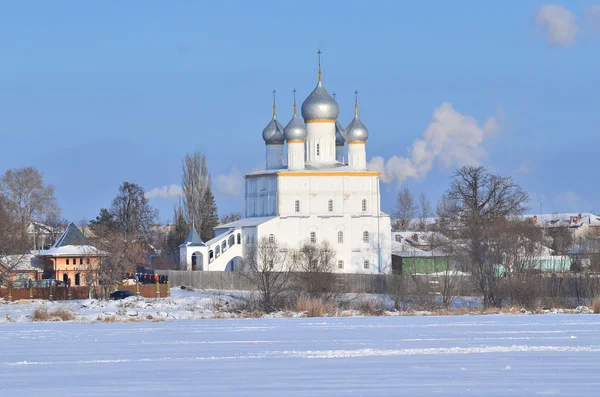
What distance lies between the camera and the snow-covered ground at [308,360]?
14109mm

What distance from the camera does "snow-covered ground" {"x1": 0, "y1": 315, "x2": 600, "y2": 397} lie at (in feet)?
46.3

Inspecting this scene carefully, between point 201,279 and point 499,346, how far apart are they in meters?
34.8

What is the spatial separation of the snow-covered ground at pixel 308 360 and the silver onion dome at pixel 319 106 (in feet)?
121

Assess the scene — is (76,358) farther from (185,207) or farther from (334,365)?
(185,207)

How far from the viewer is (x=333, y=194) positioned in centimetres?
6238

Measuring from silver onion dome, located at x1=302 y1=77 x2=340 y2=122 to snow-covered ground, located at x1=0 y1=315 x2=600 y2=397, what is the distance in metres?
36.7

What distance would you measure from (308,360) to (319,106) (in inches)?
1823

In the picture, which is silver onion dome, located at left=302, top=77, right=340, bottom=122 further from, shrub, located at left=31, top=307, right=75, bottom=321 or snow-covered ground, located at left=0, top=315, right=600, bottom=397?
snow-covered ground, located at left=0, top=315, right=600, bottom=397

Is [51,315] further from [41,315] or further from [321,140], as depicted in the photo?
[321,140]

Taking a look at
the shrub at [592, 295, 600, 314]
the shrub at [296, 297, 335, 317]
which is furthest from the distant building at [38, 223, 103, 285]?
the shrub at [592, 295, 600, 314]

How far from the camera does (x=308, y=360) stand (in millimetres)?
17453

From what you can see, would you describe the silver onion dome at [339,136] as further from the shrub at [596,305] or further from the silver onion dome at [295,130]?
the shrub at [596,305]

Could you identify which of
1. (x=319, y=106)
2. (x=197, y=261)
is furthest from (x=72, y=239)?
(x=319, y=106)

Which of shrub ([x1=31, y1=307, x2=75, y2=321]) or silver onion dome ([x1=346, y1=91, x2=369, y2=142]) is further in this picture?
silver onion dome ([x1=346, y1=91, x2=369, y2=142])
